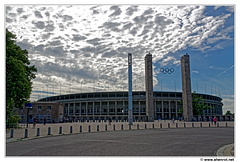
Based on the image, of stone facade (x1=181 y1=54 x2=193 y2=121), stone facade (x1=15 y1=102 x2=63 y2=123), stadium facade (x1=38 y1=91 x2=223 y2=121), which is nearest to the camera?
stone facade (x1=15 y1=102 x2=63 y2=123)

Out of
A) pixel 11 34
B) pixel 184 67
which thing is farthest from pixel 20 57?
pixel 184 67

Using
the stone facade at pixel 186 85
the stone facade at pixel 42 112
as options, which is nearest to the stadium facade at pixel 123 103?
the stone facade at pixel 186 85

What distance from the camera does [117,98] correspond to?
10512 cm

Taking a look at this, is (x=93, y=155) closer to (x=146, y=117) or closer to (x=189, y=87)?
(x=146, y=117)

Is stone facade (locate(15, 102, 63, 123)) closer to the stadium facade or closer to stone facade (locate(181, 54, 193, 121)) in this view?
stone facade (locate(181, 54, 193, 121))

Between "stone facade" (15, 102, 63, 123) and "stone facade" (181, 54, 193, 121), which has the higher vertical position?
"stone facade" (181, 54, 193, 121)

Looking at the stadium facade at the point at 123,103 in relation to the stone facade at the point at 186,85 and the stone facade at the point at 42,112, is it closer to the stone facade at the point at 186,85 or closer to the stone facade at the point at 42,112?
the stone facade at the point at 186,85

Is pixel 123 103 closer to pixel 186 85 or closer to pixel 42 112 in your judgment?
pixel 186 85

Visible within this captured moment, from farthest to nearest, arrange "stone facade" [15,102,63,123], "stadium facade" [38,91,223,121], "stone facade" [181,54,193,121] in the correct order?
"stadium facade" [38,91,223,121] < "stone facade" [181,54,193,121] < "stone facade" [15,102,63,123]

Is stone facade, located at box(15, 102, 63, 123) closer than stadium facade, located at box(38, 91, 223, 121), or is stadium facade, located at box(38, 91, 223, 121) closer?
stone facade, located at box(15, 102, 63, 123)

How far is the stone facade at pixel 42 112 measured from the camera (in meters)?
58.4

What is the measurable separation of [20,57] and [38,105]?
31.1m

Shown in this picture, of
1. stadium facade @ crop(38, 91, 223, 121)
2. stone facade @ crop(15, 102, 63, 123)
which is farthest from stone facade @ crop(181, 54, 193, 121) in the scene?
stone facade @ crop(15, 102, 63, 123)

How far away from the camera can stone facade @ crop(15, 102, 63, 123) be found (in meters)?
58.4
